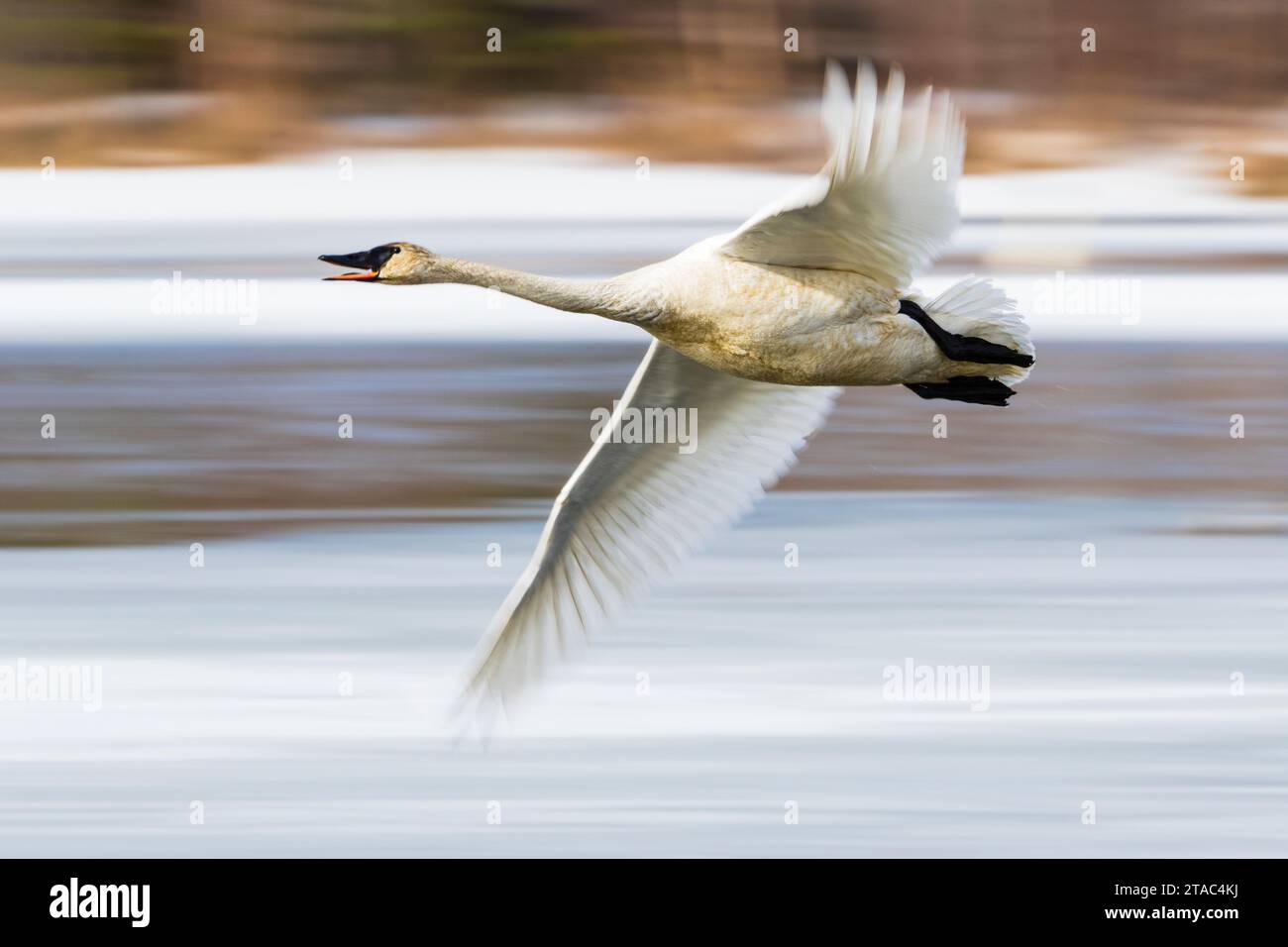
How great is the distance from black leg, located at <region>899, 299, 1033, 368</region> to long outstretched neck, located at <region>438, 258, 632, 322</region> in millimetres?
808

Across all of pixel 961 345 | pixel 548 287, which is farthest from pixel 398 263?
pixel 961 345

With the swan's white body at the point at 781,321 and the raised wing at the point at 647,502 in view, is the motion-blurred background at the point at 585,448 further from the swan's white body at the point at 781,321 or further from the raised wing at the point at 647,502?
the swan's white body at the point at 781,321

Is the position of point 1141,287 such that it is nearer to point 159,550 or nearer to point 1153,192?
point 1153,192

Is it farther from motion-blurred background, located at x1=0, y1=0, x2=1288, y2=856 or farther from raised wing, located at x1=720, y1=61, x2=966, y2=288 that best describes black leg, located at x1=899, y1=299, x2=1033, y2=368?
motion-blurred background, located at x1=0, y1=0, x2=1288, y2=856

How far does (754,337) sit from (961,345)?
2.09ft

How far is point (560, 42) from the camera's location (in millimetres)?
18969

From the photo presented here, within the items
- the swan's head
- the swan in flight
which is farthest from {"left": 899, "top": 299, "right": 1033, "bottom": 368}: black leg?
the swan's head

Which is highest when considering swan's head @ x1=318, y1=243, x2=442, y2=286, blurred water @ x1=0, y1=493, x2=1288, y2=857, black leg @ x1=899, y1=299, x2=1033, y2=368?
swan's head @ x1=318, y1=243, x2=442, y2=286

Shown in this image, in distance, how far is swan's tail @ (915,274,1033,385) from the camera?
5.54 meters

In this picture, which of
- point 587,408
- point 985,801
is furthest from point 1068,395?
point 985,801

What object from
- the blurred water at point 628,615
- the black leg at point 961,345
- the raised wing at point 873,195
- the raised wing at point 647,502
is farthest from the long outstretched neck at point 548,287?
the blurred water at point 628,615

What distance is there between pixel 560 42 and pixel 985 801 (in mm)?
13771

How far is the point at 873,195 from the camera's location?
514cm

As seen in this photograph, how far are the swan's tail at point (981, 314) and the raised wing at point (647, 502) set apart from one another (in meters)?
0.77
